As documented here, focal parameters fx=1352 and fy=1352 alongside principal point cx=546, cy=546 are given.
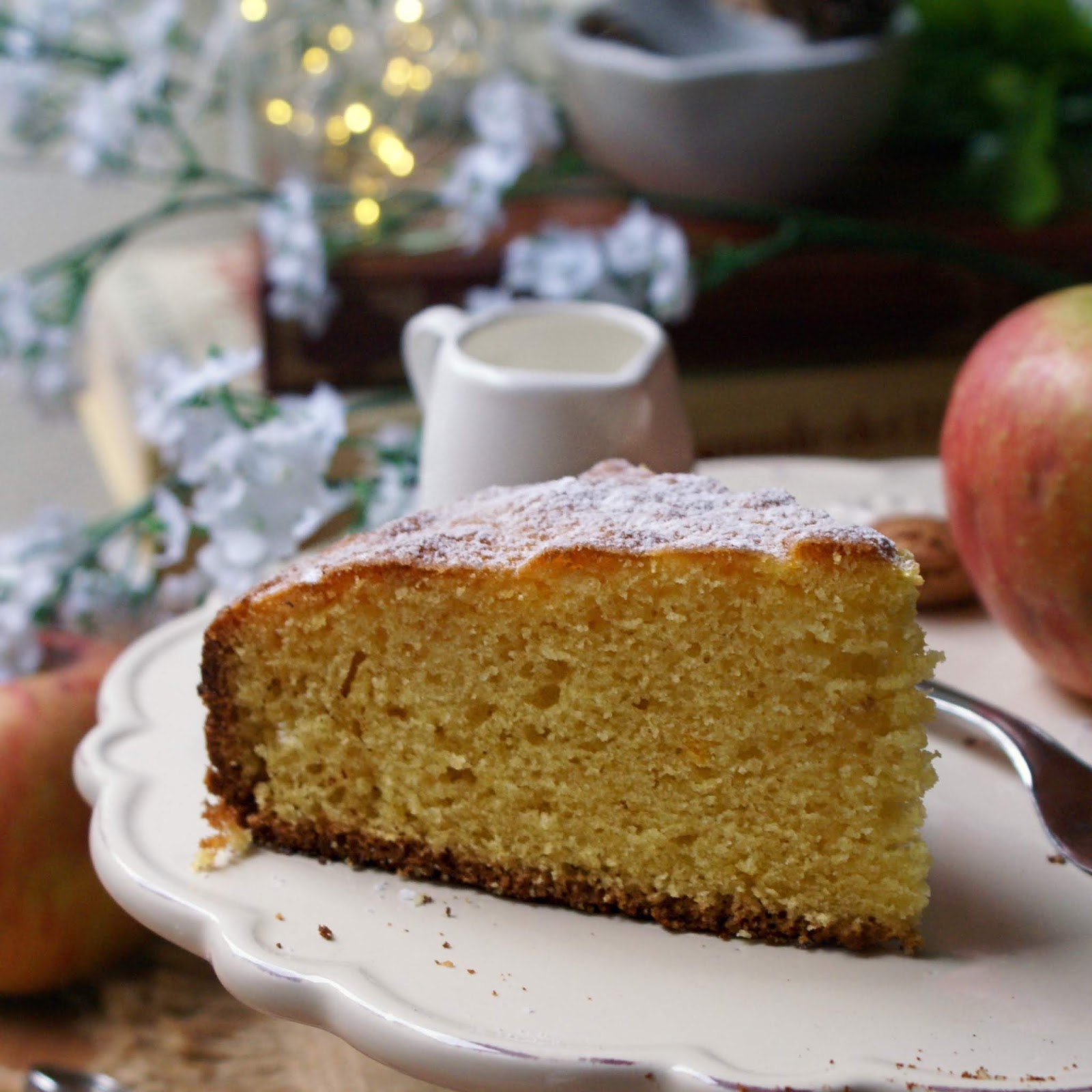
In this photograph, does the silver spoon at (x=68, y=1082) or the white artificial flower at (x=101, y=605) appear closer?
the silver spoon at (x=68, y=1082)

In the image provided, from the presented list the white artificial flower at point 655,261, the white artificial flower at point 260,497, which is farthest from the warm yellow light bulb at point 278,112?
the white artificial flower at point 260,497

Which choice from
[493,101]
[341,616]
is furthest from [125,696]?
[493,101]

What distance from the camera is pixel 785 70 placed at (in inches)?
81.7

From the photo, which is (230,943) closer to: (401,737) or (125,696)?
(401,737)

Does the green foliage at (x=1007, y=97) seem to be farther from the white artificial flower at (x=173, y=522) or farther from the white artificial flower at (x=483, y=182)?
the white artificial flower at (x=173, y=522)

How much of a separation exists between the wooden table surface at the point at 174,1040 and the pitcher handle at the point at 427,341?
67 centimetres

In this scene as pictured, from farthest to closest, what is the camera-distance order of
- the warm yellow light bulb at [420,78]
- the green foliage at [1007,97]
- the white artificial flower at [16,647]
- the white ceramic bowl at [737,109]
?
the warm yellow light bulb at [420,78]
the green foliage at [1007,97]
the white ceramic bowl at [737,109]
the white artificial flower at [16,647]

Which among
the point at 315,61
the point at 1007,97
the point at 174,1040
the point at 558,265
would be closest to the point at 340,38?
the point at 315,61

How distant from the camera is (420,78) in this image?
259 cm

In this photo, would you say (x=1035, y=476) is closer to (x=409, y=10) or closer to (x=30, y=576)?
(x=30, y=576)

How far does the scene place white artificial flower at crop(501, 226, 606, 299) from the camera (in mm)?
1881

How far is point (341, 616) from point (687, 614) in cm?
27

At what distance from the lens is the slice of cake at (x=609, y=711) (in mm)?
983

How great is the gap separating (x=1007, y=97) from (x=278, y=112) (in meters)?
1.32
